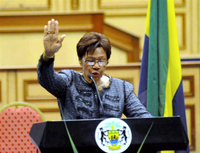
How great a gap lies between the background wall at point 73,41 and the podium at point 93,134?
2.44 m

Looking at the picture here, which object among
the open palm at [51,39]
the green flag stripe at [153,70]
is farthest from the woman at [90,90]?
the green flag stripe at [153,70]

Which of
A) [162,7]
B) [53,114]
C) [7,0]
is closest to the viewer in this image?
[162,7]

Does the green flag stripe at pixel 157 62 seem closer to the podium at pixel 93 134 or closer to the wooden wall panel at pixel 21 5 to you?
the podium at pixel 93 134

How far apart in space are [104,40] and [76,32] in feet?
10.2

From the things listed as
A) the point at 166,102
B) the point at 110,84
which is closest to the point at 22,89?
the point at 166,102

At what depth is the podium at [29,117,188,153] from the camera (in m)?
1.44

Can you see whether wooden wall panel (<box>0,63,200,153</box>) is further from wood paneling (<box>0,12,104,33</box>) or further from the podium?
the podium

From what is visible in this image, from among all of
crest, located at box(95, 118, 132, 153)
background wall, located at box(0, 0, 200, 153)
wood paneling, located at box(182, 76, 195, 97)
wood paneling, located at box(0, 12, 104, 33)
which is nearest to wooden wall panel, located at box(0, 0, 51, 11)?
background wall, located at box(0, 0, 200, 153)

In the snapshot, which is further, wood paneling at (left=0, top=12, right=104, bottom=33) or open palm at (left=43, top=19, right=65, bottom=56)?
wood paneling at (left=0, top=12, right=104, bottom=33)

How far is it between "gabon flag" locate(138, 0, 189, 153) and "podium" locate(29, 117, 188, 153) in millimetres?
1012

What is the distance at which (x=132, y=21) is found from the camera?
683cm

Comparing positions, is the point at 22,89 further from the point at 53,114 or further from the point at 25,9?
the point at 25,9

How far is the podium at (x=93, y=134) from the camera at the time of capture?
144cm

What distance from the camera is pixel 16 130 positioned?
2.46 metres
